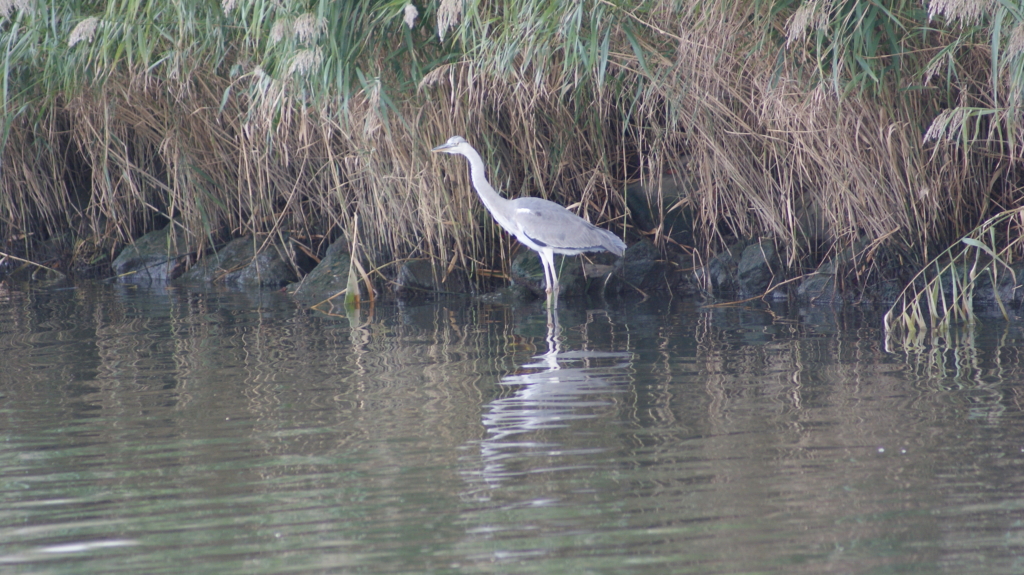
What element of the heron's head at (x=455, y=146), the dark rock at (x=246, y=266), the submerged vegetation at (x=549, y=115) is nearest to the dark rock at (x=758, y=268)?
the submerged vegetation at (x=549, y=115)

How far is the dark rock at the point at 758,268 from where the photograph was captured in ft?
24.0

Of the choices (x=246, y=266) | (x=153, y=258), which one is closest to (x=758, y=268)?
(x=246, y=266)

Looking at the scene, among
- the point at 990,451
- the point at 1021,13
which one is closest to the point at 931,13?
the point at 1021,13

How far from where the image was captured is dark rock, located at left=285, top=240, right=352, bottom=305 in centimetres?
820

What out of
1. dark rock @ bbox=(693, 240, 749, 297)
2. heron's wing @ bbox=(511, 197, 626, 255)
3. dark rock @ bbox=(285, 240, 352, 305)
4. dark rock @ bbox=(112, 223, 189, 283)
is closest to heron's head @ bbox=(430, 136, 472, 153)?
heron's wing @ bbox=(511, 197, 626, 255)

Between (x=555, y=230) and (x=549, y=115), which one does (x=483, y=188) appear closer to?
(x=555, y=230)

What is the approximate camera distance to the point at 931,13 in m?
4.62

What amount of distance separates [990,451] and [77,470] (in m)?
2.81

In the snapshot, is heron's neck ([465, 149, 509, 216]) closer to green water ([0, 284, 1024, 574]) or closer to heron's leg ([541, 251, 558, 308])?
heron's leg ([541, 251, 558, 308])

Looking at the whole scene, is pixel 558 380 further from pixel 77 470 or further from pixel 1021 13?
pixel 1021 13

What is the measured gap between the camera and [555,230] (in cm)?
708

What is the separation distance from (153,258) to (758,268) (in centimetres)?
553

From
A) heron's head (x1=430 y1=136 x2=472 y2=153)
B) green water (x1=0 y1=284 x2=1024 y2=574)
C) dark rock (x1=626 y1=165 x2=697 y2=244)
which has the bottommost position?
green water (x1=0 y1=284 x2=1024 y2=574)

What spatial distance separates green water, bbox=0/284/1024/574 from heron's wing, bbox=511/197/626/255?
1380mm
